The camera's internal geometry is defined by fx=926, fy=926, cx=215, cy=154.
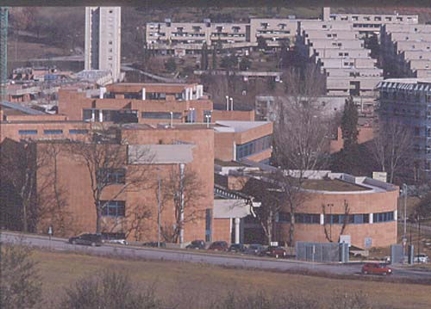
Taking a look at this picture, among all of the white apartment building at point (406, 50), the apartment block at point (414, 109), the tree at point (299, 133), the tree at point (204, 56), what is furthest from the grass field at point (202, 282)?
the tree at point (204, 56)

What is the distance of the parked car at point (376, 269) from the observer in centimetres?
242

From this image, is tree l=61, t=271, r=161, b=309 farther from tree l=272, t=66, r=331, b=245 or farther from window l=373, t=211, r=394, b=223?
window l=373, t=211, r=394, b=223

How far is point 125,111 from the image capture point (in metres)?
2.69

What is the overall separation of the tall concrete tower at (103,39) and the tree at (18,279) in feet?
2.10

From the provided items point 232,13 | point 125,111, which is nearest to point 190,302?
point 125,111

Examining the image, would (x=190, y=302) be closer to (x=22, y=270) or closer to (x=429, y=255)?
(x=22, y=270)

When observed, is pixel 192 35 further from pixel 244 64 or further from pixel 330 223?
pixel 330 223

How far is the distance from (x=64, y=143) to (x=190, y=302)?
1.76 feet

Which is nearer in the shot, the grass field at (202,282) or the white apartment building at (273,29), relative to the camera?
the grass field at (202,282)

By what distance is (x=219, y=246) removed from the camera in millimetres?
2537

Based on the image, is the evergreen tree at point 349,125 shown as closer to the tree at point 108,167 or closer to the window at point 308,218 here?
the window at point 308,218

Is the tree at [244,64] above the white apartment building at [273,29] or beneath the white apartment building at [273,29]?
beneath

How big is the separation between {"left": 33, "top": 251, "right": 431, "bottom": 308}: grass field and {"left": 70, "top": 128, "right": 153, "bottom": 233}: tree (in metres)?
0.13

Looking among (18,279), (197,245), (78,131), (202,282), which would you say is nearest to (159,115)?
(78,131)
